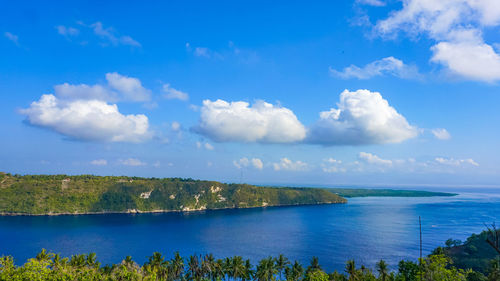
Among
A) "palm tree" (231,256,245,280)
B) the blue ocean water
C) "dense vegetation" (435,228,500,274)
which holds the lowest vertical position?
the blue ocean water

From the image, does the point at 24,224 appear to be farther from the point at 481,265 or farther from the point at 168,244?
the point at 481,265

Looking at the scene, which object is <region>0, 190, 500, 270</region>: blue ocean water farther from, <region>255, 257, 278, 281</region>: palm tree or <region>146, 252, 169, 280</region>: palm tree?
<region>146, 252, 169, 280</region>: palm tree

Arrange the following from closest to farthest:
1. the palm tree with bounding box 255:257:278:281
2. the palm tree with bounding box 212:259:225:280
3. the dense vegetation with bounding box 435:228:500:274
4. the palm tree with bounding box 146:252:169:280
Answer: the palm tree with bounding box 146:252:169:280, the palm tree with bounding box 255:257:278:281, the palm tree with bounding box 212:259:225:280, the dense vegetation with bounding box 435:228:500:274

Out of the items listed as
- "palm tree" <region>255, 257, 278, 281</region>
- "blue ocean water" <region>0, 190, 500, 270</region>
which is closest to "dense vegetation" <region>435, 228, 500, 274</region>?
"blue ocean water" <region>0, 190, 500, 270</region>

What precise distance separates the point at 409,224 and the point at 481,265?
361 feet

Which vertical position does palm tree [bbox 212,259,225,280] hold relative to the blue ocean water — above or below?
above

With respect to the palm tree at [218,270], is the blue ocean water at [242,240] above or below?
below

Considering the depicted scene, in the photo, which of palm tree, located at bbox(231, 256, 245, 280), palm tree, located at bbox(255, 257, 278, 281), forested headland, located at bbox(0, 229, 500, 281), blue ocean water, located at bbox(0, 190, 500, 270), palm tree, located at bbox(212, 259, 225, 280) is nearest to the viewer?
forested headland, located at bbox(0, 229, 500, 281)

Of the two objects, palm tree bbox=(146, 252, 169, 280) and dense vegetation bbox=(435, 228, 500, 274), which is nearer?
palm tree bbox=(146, 252, 169, 280)

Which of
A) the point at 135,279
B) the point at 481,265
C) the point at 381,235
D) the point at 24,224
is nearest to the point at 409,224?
the point at 381,235

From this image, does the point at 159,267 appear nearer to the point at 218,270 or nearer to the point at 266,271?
the point at 218,270

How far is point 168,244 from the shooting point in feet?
481

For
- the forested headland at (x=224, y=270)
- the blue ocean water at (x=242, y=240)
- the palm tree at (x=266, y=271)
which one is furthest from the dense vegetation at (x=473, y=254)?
the palm tree at (x=266, y=271)

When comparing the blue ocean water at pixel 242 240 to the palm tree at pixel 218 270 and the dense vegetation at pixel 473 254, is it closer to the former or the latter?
the dense vegetation at pixel 473 254
